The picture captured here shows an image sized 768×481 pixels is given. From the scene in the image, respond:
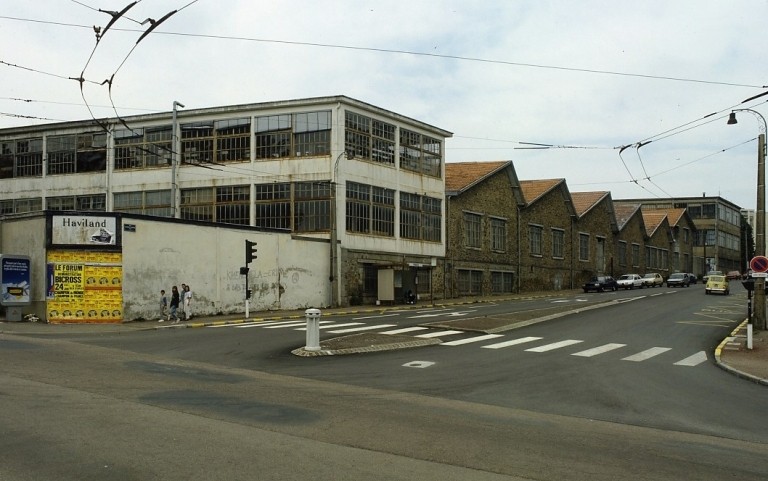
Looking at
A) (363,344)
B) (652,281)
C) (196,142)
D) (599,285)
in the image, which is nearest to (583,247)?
(652,281)

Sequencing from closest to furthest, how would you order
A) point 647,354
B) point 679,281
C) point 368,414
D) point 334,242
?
point 368,414 → point 647,354 → point 334,242 → point 679,281

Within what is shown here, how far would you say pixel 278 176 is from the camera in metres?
42.0

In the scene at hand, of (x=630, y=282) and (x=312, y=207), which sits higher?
(x=312, y=207)

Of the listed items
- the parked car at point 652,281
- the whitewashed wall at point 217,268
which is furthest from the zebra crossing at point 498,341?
the parked car at point 652,281

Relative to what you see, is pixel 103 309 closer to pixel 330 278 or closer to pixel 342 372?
pixel 330 278

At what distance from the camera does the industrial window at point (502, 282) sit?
5617 centimetres

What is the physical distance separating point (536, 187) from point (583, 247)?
10.8m

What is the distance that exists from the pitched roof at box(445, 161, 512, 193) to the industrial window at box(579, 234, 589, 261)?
711 inches

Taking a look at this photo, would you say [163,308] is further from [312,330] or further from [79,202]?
[79,202]

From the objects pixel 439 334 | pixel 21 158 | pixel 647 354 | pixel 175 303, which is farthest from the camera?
pixel 21 158

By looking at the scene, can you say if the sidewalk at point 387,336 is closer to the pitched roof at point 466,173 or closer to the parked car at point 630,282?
the pitched roof at point 466,173

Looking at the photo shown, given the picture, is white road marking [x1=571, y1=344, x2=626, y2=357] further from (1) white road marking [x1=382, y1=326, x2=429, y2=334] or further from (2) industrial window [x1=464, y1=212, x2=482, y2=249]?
(2) industrial window [x1=464, y1=212, x2=482, y2=249]

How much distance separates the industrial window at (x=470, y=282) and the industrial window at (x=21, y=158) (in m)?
30.2

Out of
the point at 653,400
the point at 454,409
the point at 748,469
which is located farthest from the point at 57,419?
the point at 653,400
